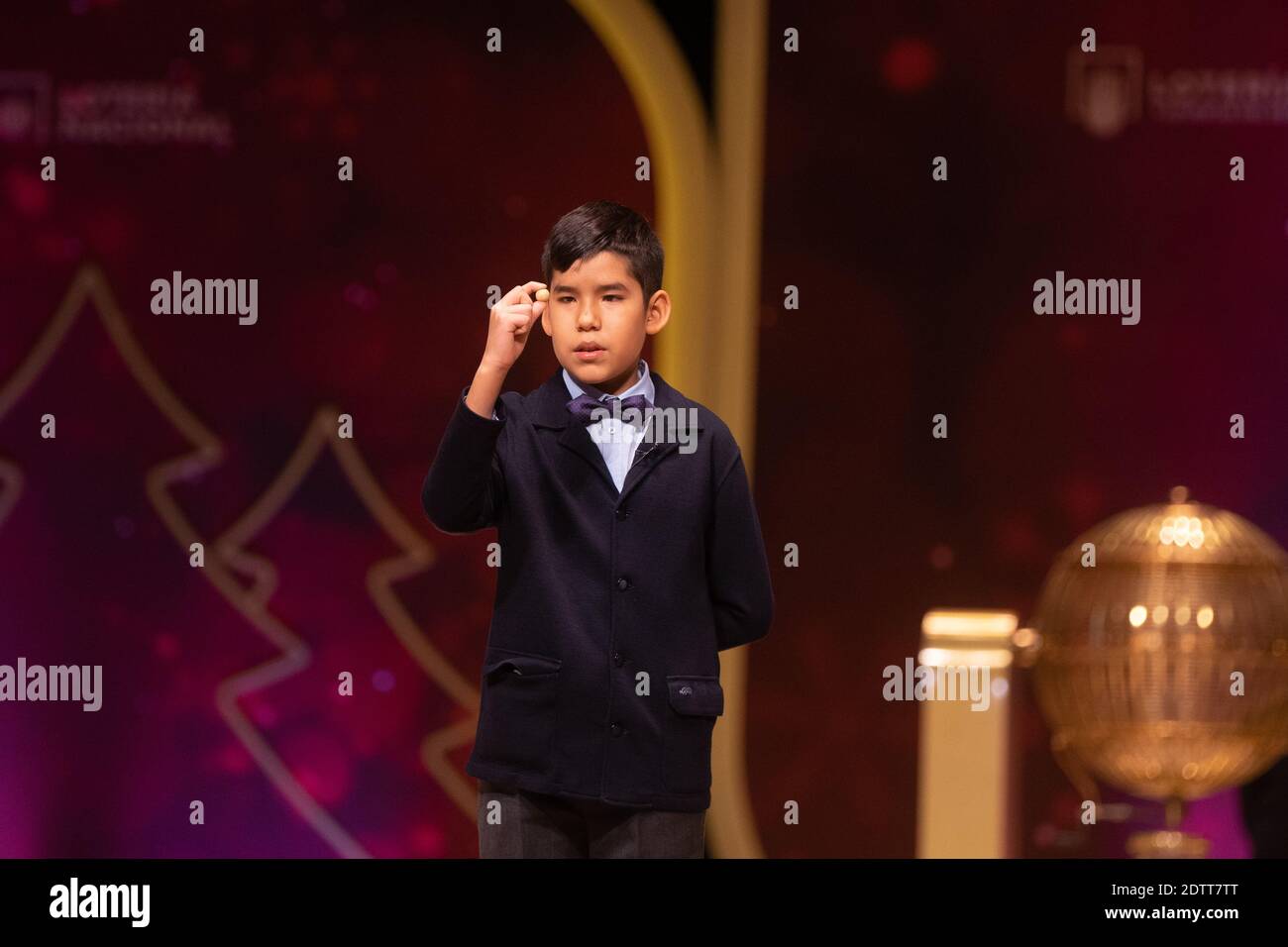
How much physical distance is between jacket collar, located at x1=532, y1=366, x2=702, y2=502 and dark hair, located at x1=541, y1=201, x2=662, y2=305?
157 millimetres

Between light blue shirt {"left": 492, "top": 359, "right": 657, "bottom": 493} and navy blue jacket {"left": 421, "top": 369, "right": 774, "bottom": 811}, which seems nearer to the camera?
navy blue jacket {"left": 421, "top": 369, "right": 774, "bottom": 811}

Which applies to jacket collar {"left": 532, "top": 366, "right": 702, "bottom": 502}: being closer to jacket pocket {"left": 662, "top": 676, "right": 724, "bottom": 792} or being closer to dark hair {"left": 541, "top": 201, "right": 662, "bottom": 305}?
dark hair {"left": 541, "top": 201, "right": 662, "bottom": 305}

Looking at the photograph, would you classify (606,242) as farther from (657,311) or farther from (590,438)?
(590,438)

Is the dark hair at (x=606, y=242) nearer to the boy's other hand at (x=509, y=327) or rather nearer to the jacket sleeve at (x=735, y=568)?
the boy's other hand at (x=509, y=327)

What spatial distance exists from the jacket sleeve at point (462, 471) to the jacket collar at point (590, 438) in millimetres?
85

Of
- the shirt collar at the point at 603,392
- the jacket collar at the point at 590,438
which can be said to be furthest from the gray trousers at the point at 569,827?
the shirt collar at the point at 603,392

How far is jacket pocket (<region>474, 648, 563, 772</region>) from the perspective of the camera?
2168 mm

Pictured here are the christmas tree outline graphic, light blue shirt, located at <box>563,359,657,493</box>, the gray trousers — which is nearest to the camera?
the gray trousers

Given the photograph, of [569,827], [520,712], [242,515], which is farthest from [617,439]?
[242,515]

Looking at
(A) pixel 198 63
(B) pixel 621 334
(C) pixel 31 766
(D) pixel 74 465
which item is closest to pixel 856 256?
(B) pixel 621 334

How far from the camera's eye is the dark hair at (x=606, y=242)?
2338mm

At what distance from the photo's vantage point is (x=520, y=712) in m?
2.18

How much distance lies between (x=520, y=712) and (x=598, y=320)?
54cm

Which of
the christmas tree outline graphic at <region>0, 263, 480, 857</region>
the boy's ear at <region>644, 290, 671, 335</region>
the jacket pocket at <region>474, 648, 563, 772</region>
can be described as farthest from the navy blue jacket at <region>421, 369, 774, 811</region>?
the christmas tree outline graphic at <region>0, 263, 480, 857</region>
